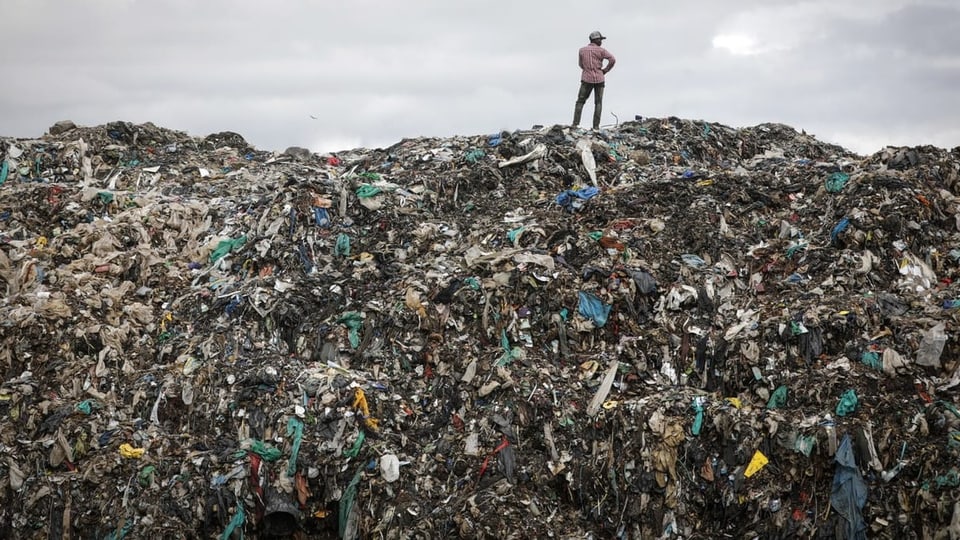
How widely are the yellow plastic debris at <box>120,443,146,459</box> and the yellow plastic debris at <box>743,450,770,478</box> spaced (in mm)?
5842

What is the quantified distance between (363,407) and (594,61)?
7.04 m

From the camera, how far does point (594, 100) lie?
42.8ft

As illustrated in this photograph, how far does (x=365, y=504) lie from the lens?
750 cm

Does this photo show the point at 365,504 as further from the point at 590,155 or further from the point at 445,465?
the point at 590,155

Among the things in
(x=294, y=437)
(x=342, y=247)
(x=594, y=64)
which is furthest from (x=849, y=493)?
(x=594, y=64)

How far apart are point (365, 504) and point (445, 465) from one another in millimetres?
845

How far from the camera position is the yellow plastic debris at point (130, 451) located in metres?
7.91

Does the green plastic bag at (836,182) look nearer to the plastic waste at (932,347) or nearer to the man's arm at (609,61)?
the plastic waste at (932,347)

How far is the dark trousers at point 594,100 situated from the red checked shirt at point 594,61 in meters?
0.15

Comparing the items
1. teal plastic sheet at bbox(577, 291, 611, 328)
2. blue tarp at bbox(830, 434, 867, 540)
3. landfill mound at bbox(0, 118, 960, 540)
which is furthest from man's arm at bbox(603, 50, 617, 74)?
blue tarp at bbox(830, 434, 867, 540)

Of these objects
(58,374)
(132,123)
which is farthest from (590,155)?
(132,123)

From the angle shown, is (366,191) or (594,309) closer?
(594,309)

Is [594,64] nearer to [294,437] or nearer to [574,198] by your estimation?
[574,198]

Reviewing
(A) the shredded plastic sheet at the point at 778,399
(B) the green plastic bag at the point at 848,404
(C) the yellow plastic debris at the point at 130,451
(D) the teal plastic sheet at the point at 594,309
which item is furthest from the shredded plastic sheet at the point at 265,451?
(B) the green plastic bag at the point at 848,404
